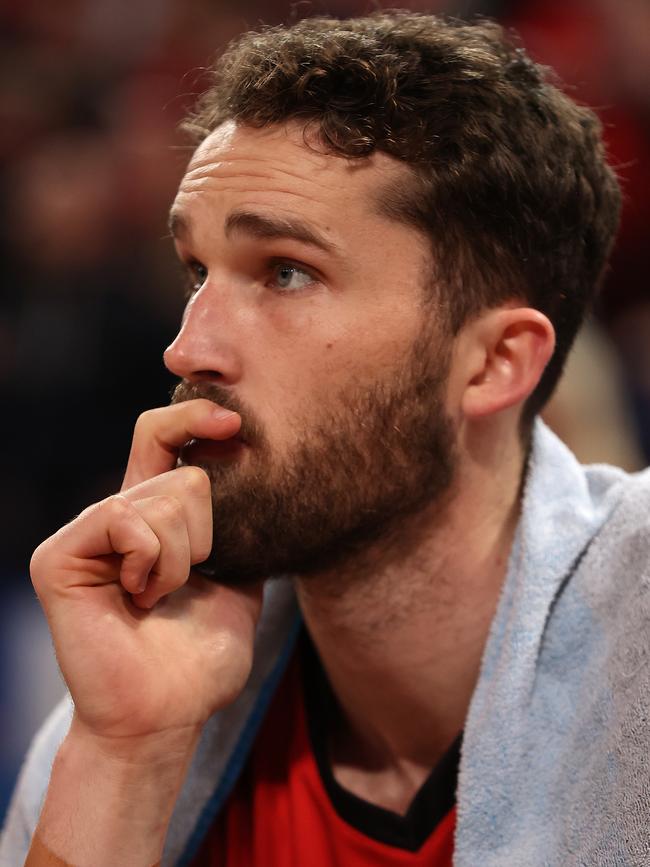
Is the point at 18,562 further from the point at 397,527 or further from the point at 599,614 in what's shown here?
the point at 599,614

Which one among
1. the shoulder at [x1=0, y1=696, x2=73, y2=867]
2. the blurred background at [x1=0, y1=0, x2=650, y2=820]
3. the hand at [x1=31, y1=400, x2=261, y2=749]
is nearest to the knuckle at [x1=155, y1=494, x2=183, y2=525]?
the hand at [x1=31, y1=400, x2=261, y2=749]

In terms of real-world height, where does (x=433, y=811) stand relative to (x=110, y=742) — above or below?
below

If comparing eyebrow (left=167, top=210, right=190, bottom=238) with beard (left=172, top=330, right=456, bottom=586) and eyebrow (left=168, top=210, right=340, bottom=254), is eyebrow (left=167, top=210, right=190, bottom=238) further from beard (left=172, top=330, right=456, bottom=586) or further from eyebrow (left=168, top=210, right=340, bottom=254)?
beard (left=172, top=330, right=456, bottom=586)

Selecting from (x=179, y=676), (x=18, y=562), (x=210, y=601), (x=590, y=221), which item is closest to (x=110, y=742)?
(x=179, y=676)

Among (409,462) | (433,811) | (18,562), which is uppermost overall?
(409,462)

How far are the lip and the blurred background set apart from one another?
1.11 m

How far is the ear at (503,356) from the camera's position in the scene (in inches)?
51.3

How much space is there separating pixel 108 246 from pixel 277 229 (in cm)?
166

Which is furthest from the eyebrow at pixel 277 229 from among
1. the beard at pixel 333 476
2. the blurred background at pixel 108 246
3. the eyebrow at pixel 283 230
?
the blurred background at pixel 108 246

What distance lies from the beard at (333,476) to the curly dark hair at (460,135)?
13cm

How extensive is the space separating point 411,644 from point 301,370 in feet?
1.25

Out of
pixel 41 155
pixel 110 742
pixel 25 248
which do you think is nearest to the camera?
pixel 110 742

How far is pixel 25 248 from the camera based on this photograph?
278cm

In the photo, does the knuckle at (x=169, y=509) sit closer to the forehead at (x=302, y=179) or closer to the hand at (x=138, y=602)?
the hand at (x=138, y=602)
